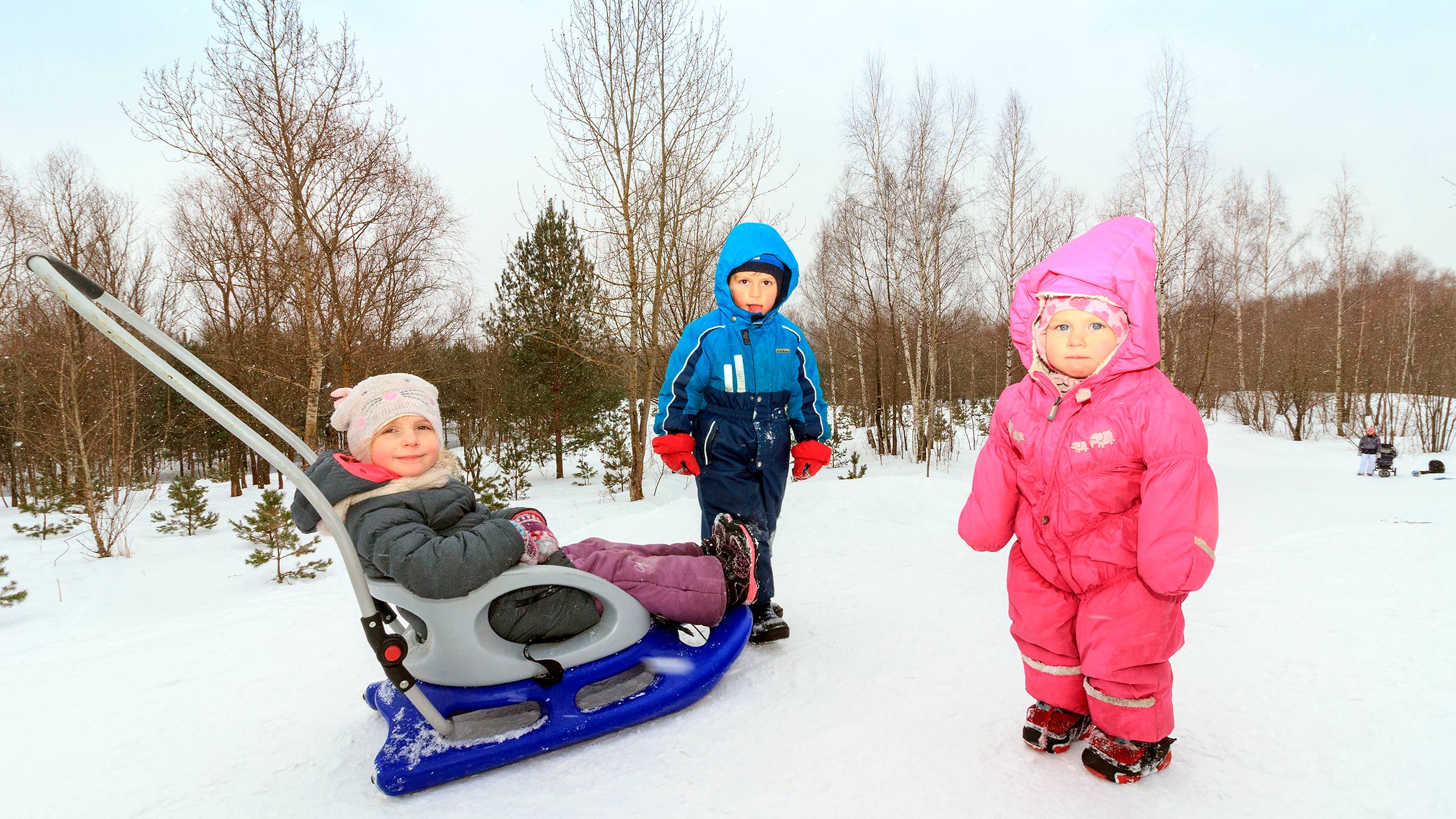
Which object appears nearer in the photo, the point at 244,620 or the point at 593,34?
the point at 244,620

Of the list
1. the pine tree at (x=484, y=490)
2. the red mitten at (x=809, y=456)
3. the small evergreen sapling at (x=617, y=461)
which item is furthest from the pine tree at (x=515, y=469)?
the red mitten at (x=809, y=456)

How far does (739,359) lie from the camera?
2.92m

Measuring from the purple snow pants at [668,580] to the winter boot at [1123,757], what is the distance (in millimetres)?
1225

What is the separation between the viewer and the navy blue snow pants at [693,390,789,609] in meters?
2.90

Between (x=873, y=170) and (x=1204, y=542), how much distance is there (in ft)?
52.0

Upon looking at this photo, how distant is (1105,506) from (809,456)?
1478mm

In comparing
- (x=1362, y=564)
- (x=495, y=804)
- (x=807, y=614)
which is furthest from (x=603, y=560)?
(x=1362, y=564)

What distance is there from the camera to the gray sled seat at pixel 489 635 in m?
1.90

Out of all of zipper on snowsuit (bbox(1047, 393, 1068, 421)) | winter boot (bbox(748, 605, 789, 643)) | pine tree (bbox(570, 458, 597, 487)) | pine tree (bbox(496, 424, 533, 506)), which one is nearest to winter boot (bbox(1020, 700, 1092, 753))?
zipper on snowsuit (bbox(1047, 393, 1068, 421))

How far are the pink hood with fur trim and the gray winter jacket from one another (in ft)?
4.61

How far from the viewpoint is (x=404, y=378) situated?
2.20 metres

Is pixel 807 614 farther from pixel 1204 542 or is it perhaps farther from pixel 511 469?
pixel 511 469

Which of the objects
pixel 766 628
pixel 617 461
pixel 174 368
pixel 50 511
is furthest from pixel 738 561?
pixel 50 511

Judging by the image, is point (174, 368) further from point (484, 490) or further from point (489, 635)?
point (484, 490)
